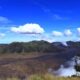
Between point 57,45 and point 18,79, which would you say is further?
point 57,45

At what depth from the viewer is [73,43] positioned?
69312 mm

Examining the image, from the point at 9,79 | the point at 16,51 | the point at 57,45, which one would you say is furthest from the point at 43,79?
the point at 57,45

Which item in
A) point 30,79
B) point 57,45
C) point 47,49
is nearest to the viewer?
point 30,79

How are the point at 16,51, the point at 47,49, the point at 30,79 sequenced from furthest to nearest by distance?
the point at 47,49 < the point at 16,51 < the point at 30,79

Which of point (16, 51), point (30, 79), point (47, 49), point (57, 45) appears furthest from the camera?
point (57, 45)

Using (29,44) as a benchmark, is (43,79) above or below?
Result: below

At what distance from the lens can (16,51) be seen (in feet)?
180

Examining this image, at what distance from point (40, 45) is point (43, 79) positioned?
149 feet

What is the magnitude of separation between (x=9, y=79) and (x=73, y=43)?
52.6 metres

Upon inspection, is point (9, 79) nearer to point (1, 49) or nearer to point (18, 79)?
point (18, 79)

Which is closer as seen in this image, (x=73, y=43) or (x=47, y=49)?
(x=47, y=49)

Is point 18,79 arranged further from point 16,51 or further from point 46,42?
point 46,42

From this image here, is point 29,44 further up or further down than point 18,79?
further up

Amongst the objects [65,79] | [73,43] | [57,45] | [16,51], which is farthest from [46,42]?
[65,79]
